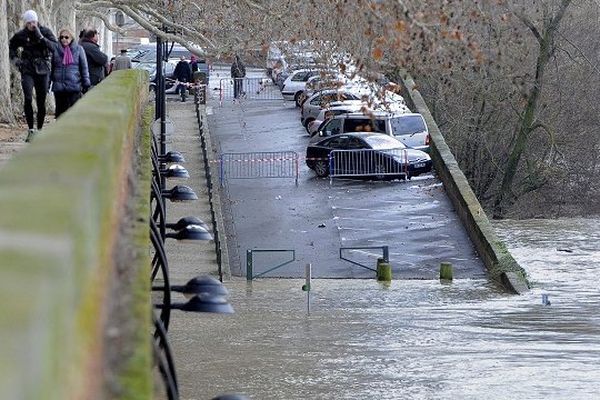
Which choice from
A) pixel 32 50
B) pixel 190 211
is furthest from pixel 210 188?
pixel 32 50

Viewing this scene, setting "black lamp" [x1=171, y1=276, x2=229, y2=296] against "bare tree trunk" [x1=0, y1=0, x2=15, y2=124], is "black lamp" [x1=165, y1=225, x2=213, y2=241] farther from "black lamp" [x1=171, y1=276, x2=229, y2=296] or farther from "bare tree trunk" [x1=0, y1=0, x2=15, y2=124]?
"bare tree trunk" [x1=0, y1=0, x2=15, y2=124]

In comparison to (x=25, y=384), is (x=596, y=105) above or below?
below

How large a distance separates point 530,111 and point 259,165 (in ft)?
39.4

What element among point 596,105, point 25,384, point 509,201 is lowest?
point 509,201

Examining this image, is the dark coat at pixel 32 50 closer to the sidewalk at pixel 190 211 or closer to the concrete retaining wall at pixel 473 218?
the sidewalk at pixel 190 211

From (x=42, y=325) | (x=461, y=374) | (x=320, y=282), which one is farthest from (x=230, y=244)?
(x=42, y=325)

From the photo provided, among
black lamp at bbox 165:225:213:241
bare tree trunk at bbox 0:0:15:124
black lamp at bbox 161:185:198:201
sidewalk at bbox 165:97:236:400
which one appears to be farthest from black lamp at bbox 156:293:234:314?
bare tree trunk at bbox 0:0:15:124

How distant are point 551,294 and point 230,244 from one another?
8599 millimetres

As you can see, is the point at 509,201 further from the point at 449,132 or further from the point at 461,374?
the point at 461,374

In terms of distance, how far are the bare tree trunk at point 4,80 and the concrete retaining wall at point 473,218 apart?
834 cm

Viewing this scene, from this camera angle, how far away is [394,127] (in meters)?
45.5

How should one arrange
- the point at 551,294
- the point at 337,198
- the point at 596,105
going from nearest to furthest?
1. the point at 551,294
2. the point at 337,198
3. the point at 596,105

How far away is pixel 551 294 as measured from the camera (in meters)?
29.2

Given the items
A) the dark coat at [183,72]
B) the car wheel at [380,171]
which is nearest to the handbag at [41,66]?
the car wheel at [380,171]
